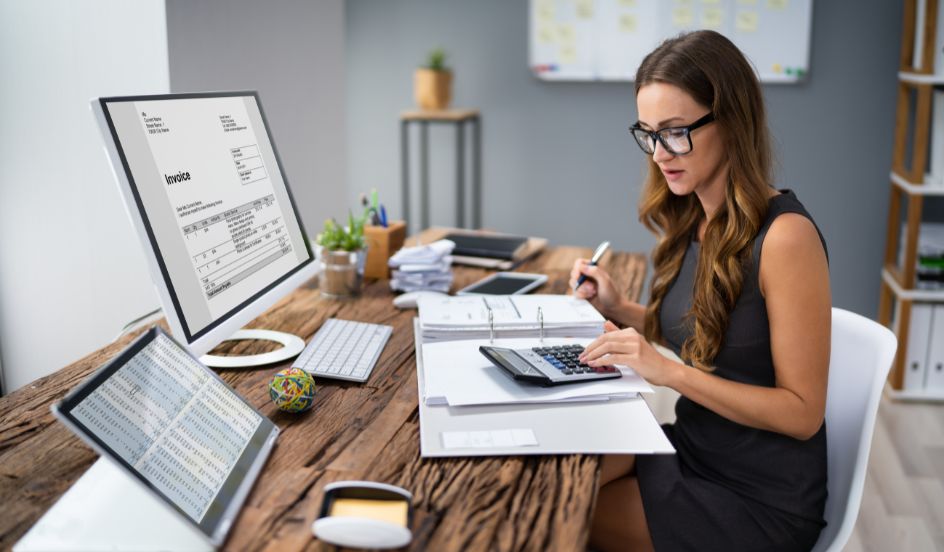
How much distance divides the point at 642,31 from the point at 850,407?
9.06 ft

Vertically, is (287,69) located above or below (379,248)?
above

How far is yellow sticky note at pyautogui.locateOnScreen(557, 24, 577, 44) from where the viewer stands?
3.97 m

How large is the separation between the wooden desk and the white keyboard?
0.9 inches

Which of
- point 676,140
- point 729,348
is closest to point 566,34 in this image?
point 676,140

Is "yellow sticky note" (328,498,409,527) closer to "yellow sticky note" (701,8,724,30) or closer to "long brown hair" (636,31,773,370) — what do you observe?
"long brown hair" (636,31,773,370)

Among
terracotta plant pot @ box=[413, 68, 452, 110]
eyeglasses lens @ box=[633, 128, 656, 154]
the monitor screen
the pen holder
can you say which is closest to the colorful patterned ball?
the monitor screen

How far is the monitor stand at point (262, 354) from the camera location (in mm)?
1454

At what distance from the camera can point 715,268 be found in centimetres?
144

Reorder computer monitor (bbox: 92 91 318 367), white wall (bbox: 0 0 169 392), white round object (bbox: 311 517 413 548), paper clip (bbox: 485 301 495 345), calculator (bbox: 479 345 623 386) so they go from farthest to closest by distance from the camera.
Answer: white wall (bbox: 0 0 169 392), paper clip (bbox: 485 301 495 345), calculator (bbox: 479 345 623 386), computer monitor (bbox: 92 91 318 367), white round object (bbox: 311 517 413 548)

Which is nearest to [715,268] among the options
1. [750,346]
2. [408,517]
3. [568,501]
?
[750,346]

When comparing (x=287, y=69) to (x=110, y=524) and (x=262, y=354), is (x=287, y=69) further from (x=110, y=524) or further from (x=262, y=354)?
(x=110, y=524)

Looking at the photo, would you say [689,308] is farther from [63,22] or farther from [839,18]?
[839,18]

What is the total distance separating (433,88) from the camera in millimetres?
4039

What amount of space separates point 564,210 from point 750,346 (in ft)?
9.33
